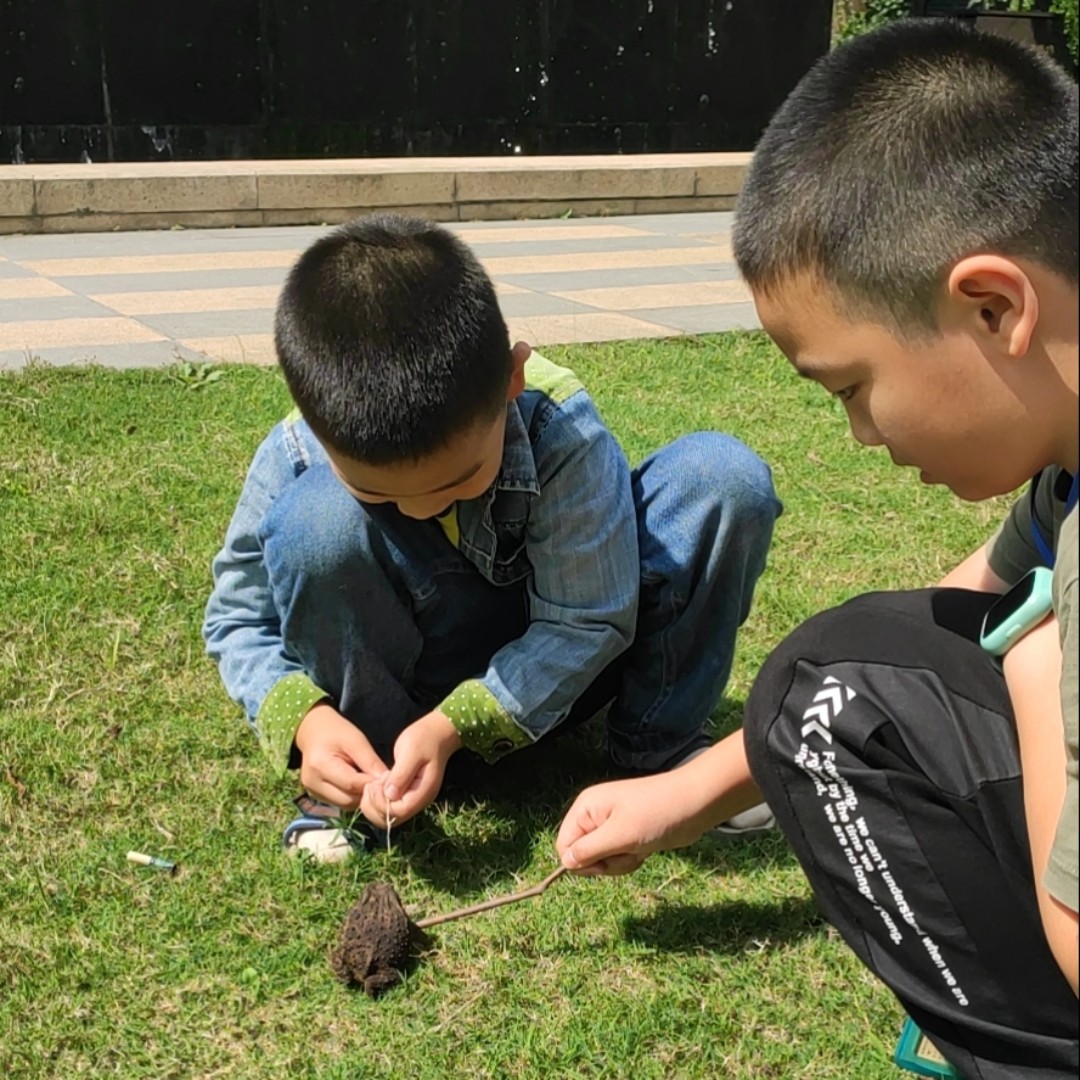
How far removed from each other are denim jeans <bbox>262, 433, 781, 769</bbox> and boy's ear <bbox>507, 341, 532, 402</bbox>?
24 centimetres

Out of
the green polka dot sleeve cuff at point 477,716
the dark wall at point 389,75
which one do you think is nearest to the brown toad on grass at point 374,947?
the green polka dot sleeve cuff at point 477,716

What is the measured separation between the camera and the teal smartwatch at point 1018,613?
4.34ft

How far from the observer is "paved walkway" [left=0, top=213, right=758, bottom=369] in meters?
4.68

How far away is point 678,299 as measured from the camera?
5.72 m

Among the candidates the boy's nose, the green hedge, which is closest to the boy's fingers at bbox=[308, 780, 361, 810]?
the boy's nose

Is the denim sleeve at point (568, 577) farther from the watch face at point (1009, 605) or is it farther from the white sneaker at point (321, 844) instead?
the watch face at point (1009, 605)

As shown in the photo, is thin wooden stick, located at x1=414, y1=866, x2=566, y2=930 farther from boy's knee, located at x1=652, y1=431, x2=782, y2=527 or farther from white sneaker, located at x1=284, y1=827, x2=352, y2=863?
boy's knee, located at x1=652, y1=431, x2=782, y2=527

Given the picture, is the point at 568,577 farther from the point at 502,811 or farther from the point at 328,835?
the point at 328,835

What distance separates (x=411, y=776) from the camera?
1.93 m

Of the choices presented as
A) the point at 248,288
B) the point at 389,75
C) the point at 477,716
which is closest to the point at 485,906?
the point at 477,716

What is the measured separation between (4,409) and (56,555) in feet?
3.16

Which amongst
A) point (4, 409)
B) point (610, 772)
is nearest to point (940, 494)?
point (610, 772)

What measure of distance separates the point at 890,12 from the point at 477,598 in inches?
496

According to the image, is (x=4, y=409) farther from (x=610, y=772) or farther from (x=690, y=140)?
(x=690, y=140)
